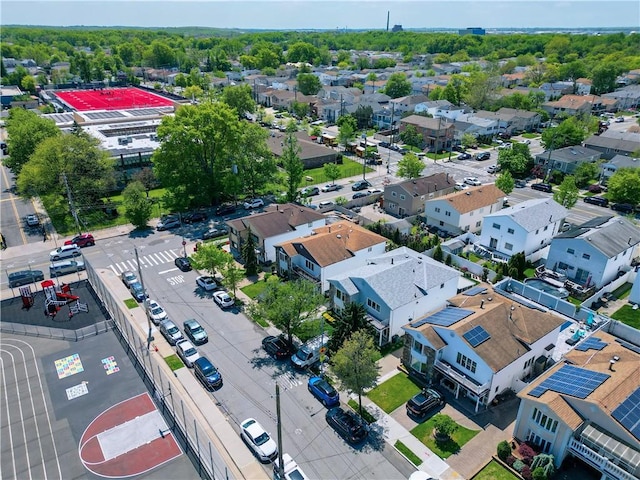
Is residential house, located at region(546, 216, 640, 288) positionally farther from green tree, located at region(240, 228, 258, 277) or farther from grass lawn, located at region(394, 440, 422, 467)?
green tree, located at region(240, 228, 258, 277)

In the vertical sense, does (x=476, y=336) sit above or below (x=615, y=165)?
below

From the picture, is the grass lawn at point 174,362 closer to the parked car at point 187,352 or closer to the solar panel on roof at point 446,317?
the parked car at point 187,352

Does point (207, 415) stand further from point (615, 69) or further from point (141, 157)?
point (615, 69)

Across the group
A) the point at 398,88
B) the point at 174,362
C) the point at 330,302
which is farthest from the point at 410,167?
the point at 398,88

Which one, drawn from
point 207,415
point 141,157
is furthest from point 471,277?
A: point 141,157

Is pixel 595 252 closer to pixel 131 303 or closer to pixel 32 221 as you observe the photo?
pixel 131 303

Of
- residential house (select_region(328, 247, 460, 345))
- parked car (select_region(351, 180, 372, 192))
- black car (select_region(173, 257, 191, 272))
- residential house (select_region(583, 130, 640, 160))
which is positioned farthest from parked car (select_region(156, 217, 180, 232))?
residential house (select_region(583, 130, 640, 160))
